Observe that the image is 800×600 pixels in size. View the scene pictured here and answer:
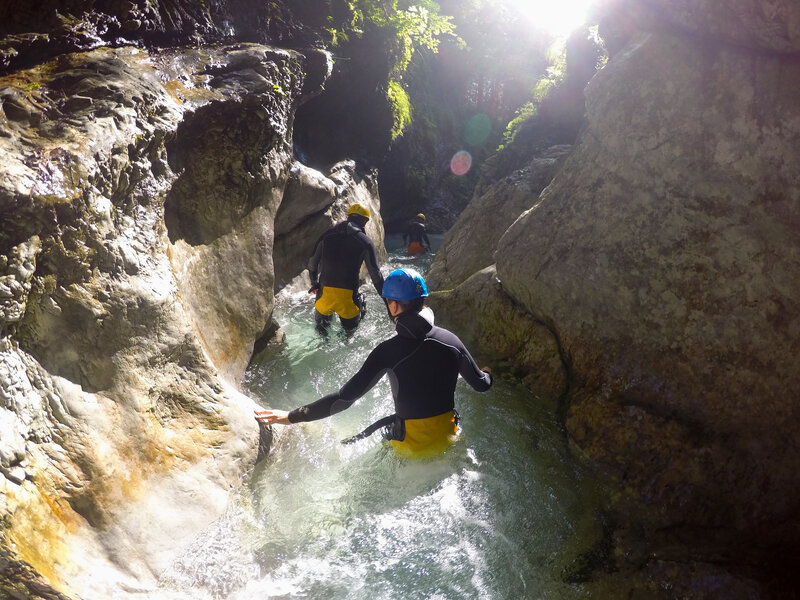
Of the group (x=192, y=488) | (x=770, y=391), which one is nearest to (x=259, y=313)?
(x=192, y=488)

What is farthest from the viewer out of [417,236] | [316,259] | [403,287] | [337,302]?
[417,236]

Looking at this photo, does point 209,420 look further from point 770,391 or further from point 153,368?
point 770,391

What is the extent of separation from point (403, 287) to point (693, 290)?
264 centimetres

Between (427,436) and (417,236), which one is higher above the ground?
(417,236)

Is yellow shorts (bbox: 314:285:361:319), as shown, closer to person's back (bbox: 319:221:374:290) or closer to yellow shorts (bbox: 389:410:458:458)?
person's back (bbox: 319:221:374:290)

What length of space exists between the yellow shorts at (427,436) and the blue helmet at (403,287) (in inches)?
39.9

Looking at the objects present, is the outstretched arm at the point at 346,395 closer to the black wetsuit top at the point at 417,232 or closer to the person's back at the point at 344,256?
the person's back at the point at 344,256

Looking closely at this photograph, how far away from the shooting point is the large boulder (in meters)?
3.81

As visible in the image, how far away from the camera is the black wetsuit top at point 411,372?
12.3 feet

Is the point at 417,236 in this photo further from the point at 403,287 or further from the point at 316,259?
the point at 403,287

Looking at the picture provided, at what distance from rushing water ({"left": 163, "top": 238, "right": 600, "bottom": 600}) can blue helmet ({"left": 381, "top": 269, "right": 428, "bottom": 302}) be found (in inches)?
55.2

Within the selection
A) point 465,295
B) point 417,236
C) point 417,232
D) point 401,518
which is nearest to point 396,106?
point 417,232

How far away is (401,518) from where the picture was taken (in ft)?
12.4

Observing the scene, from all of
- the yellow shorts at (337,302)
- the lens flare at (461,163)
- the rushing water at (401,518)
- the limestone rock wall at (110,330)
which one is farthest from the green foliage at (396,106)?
the rushing water at (401,518)
